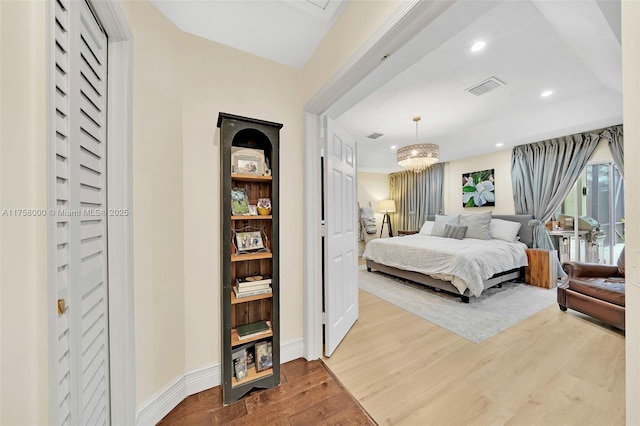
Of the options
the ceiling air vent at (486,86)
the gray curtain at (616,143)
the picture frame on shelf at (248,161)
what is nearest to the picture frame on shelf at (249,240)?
the picture frame on shelf at (248,161)

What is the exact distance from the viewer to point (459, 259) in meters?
3.03

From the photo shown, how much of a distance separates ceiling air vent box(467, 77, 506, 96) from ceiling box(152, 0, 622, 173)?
0.07m

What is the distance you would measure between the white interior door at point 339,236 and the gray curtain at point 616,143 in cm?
366

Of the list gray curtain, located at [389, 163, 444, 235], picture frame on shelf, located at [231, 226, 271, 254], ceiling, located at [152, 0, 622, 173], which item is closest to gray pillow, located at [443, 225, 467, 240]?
gray curtain, located at [389, 163, 444, 235]

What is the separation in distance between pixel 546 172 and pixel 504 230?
1.16m

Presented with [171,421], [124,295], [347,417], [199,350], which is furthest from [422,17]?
[171,421]

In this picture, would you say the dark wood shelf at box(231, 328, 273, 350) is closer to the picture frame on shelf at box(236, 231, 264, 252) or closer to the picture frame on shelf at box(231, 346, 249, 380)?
the picture frame on shelf at box(231, 346, 249, 380)

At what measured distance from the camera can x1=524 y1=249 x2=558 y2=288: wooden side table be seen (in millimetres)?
3514

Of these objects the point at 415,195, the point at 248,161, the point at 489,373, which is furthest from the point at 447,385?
the point at 415,195

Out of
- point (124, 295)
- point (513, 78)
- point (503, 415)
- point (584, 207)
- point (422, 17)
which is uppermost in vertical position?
point (513, 78)

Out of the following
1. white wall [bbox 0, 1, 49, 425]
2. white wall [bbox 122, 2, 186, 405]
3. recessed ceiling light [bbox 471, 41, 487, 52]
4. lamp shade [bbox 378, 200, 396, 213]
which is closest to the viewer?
white wall [bbox 0, 1, 49, 425]

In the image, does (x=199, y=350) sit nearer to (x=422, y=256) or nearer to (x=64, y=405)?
(x=64, y=405)

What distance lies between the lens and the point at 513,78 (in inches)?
106

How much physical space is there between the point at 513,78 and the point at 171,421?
438 centimetres
